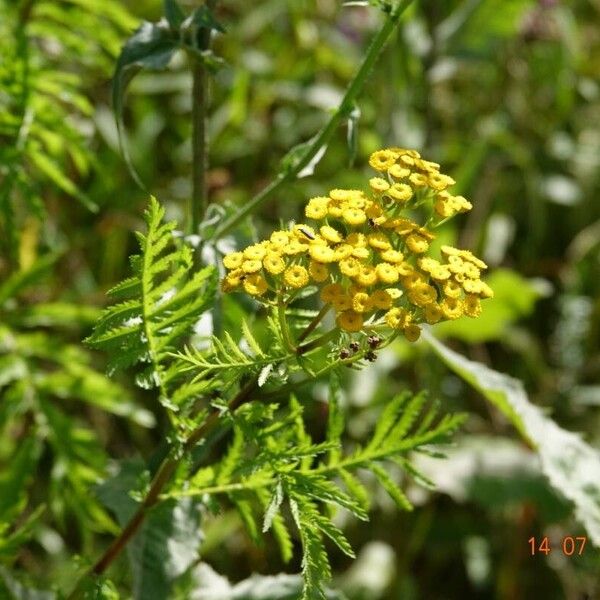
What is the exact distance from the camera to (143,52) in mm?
1192

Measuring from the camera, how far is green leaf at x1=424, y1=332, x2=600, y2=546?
135 centimetres

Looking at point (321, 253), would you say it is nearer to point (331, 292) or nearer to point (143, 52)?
point (331, 292)

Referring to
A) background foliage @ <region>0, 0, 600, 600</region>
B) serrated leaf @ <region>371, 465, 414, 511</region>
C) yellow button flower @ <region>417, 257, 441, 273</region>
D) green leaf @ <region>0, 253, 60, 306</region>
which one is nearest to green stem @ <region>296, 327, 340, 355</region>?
yellow button flower @ <region>417, 257, 441, 273</region>

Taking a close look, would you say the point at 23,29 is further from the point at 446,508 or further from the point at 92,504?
the point at 446,508

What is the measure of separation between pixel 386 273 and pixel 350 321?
2.2 inches

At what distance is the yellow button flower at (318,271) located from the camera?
2.83ft

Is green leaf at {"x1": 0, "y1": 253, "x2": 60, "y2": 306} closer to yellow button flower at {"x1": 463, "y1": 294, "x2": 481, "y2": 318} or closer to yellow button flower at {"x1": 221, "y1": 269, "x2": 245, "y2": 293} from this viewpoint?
yellow button flower at {"x1": 221, "y1": 269, "x2": 245, "y2": 293}

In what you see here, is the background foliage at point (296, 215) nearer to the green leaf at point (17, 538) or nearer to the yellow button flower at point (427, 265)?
the green leaf at point (17, 538)

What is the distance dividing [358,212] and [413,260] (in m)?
0.09

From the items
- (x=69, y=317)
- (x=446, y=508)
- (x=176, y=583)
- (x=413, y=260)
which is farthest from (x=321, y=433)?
(x=413, y=260)

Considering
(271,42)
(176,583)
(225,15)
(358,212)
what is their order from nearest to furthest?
1. (358,212)
2. (176,583)
3. (225,15)
4. (271,42)

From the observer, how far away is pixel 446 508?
230 centimetres
